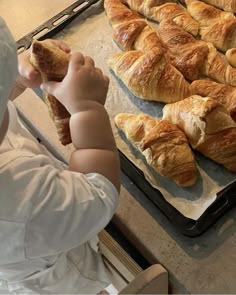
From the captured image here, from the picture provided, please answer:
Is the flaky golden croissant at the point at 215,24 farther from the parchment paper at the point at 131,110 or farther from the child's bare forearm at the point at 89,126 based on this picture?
the child's bare forearm at the point at 89,126

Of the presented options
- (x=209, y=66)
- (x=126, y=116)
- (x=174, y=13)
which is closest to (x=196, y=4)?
(x=174, y=13)

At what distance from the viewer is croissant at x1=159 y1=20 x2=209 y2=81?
2.87 ft

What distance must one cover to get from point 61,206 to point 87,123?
0.12 meters

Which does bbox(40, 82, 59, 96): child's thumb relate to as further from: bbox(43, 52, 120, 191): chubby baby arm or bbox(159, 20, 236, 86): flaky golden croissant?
bbox(159, 20, 236, 86): flaky golden croissant

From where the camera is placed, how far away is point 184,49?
899 millimetres

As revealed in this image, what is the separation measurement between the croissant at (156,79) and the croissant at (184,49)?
1.1 inches

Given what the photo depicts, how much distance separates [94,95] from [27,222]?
194 millimetres

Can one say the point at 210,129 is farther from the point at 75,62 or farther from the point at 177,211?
the point at 75,62

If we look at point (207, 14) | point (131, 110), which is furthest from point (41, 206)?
point (207, 14)

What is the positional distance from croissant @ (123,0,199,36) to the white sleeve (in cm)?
48

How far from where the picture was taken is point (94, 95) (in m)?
0.63

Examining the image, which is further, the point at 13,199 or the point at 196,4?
the point at 196,4

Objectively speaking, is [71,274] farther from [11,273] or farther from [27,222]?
[27,222]

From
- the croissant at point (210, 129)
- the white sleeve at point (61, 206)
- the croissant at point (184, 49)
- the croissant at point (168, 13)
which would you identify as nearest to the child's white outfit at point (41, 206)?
the white sleeve at point (61, 206)
